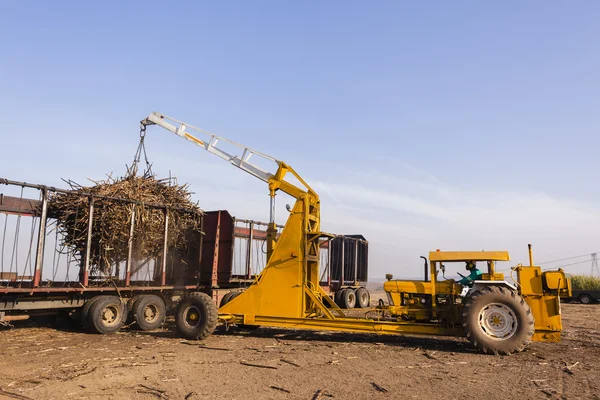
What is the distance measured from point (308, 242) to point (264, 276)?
128 centimetres

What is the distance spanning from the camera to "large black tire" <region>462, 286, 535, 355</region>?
8.61 metres

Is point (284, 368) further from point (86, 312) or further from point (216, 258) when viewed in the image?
point (216, 258)

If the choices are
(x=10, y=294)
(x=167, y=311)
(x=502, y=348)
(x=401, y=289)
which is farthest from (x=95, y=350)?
(x=502, y=348)

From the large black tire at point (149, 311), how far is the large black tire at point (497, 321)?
7.67 m

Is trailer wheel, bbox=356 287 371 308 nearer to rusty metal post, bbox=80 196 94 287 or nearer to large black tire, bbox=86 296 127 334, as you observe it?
large black tire, bbox=86 296 127 334

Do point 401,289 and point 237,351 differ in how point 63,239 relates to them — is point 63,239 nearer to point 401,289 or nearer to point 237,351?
point 237,351

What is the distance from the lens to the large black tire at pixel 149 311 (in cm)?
1177

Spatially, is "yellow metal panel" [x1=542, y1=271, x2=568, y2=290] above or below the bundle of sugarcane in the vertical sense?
below

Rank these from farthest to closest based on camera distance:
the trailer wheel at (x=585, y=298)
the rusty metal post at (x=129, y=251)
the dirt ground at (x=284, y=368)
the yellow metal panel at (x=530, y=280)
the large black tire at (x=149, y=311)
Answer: the trailer wheel at (x=585, y=298)
the rusty metal post at (x=129, y=251)
the large black tire at (x=149, y=311)
the yellow metal panel at (x=530, y=280)
the dirt ground at (x=284, y=368)

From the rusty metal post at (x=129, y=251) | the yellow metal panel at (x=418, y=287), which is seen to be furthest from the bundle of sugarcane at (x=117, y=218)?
the yellow metal panel at (x=418, y=287)

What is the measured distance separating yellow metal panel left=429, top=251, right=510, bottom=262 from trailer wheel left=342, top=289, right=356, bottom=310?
34.4 ft

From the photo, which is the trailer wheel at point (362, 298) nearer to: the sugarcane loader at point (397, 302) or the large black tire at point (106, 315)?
the sugarcane loader at point (397, 302)

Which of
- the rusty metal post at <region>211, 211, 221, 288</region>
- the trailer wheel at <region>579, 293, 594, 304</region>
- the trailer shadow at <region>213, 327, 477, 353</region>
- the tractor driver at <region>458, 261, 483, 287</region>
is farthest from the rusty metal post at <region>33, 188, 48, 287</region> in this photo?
the trailer wheel at <region>579, 293, 594, 304</region>

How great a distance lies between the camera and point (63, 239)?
1204cm
